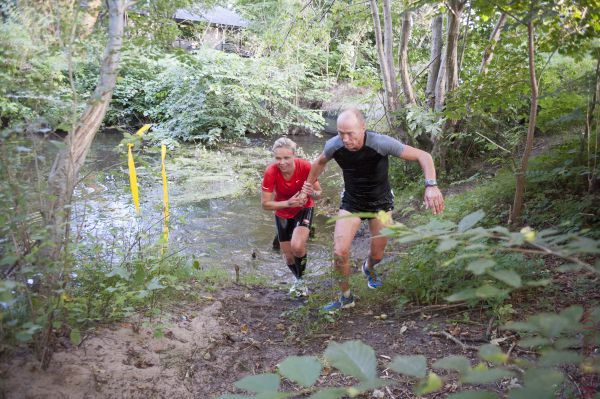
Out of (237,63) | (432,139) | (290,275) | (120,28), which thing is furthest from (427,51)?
(237,63)

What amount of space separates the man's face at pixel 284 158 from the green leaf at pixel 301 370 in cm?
442

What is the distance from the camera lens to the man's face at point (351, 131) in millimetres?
4652

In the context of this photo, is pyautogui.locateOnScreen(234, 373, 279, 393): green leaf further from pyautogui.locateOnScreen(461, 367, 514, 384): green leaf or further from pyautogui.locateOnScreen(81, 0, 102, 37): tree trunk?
pyautogui.locateOnScreen(81, 0, 102, 37): tree trunk

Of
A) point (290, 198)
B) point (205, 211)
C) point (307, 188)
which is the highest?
point (307, 188)

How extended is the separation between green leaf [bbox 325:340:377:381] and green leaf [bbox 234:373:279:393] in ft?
0.45

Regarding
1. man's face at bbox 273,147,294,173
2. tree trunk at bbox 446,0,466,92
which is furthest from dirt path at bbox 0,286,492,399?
tree trunk at bbox 446,0,466,92

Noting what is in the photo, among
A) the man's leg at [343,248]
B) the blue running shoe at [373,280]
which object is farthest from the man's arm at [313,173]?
the blue running shoe at [373,280]

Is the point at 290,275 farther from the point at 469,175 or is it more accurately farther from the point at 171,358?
the point at 469,175

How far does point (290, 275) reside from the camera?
7.29 meters

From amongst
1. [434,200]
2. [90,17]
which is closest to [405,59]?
[434,200]

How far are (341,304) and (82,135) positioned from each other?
2.91 meters

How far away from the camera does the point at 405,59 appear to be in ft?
32.1

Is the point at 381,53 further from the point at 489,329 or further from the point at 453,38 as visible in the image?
the point at 489,329

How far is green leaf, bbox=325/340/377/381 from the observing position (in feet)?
3.64
